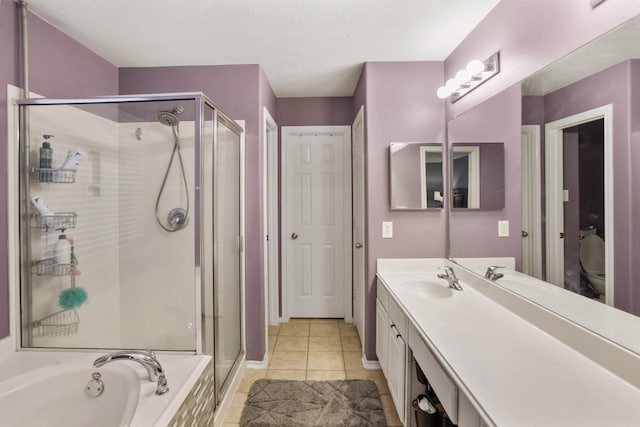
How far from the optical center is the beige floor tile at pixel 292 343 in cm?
249

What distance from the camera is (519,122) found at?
135 cm

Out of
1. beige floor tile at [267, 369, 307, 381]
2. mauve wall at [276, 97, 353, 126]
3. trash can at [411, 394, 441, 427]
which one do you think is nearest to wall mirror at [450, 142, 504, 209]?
trash can at [411, 394, 441, 427]

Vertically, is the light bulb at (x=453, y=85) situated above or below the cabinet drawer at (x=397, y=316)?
above

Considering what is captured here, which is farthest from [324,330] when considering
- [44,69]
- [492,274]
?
[44,69]

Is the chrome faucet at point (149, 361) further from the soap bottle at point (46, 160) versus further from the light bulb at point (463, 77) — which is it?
the light bulb at point (463, 77)

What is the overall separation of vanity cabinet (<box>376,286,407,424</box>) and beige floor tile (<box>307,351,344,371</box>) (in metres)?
0.39

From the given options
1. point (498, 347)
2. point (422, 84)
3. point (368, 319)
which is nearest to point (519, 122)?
point (422, 84)

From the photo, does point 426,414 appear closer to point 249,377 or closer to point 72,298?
point 249,377

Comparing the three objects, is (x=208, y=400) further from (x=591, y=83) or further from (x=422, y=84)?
(x=422, y=84)

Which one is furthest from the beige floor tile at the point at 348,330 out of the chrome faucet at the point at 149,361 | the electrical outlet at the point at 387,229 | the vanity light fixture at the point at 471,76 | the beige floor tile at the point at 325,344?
the vanity light fixture at the point at 471,76

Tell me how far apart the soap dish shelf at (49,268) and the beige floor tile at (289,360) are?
5.23 feet

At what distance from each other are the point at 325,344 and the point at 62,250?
2.13m

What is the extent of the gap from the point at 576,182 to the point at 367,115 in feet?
4.57

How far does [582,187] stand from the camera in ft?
3.34
